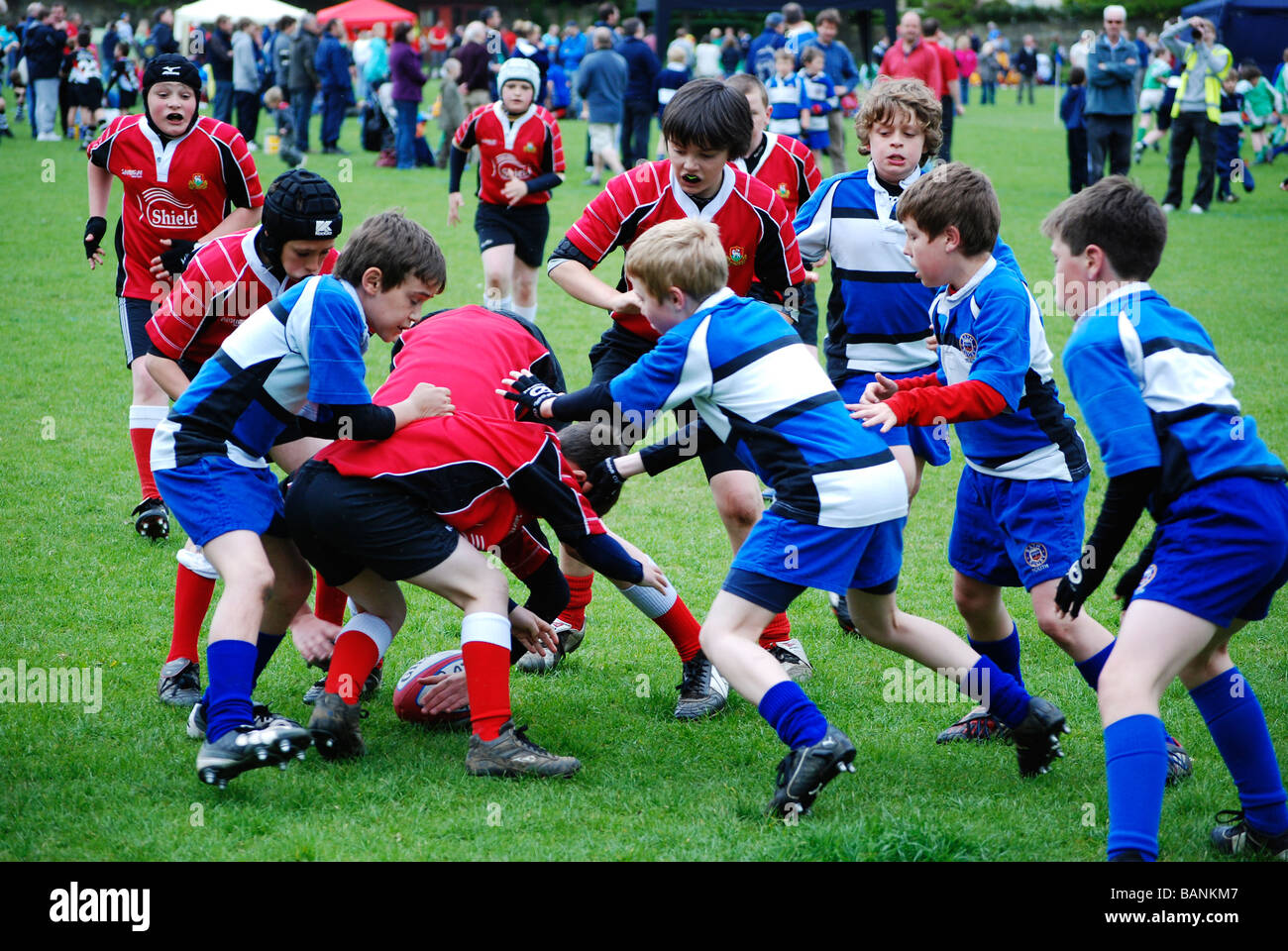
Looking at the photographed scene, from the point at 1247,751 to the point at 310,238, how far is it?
3.13 m

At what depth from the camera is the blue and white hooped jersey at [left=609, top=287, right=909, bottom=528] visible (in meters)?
3.48

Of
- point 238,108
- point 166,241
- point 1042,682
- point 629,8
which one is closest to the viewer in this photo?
point 1042,682

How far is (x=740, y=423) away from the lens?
362cm

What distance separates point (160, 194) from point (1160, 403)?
16.1 ft

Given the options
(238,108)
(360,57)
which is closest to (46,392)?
(238,108)

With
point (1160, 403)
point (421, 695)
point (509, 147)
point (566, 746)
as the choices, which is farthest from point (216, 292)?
point (509, 147)

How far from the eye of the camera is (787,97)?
16.5 meters

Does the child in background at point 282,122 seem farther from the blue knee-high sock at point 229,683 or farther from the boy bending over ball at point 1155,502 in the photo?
the boy bending over ball at point 1155,502

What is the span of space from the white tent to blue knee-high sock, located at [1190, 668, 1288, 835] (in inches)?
1168

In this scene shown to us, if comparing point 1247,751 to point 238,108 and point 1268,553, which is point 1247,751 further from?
point 238,108

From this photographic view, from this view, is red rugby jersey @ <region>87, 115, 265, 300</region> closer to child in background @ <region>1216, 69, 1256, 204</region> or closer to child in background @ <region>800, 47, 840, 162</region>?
child in background @ <region>800, 47, 840, 162</region>

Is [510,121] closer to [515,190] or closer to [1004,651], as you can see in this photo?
[515,190]

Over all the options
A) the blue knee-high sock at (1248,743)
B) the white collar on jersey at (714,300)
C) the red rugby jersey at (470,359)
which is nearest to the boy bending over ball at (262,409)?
the red rugby jersey at (470,359)

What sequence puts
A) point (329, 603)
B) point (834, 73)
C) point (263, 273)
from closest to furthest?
1. point (263, 273)
2. point (329, 603)
3. point (834, 73)
